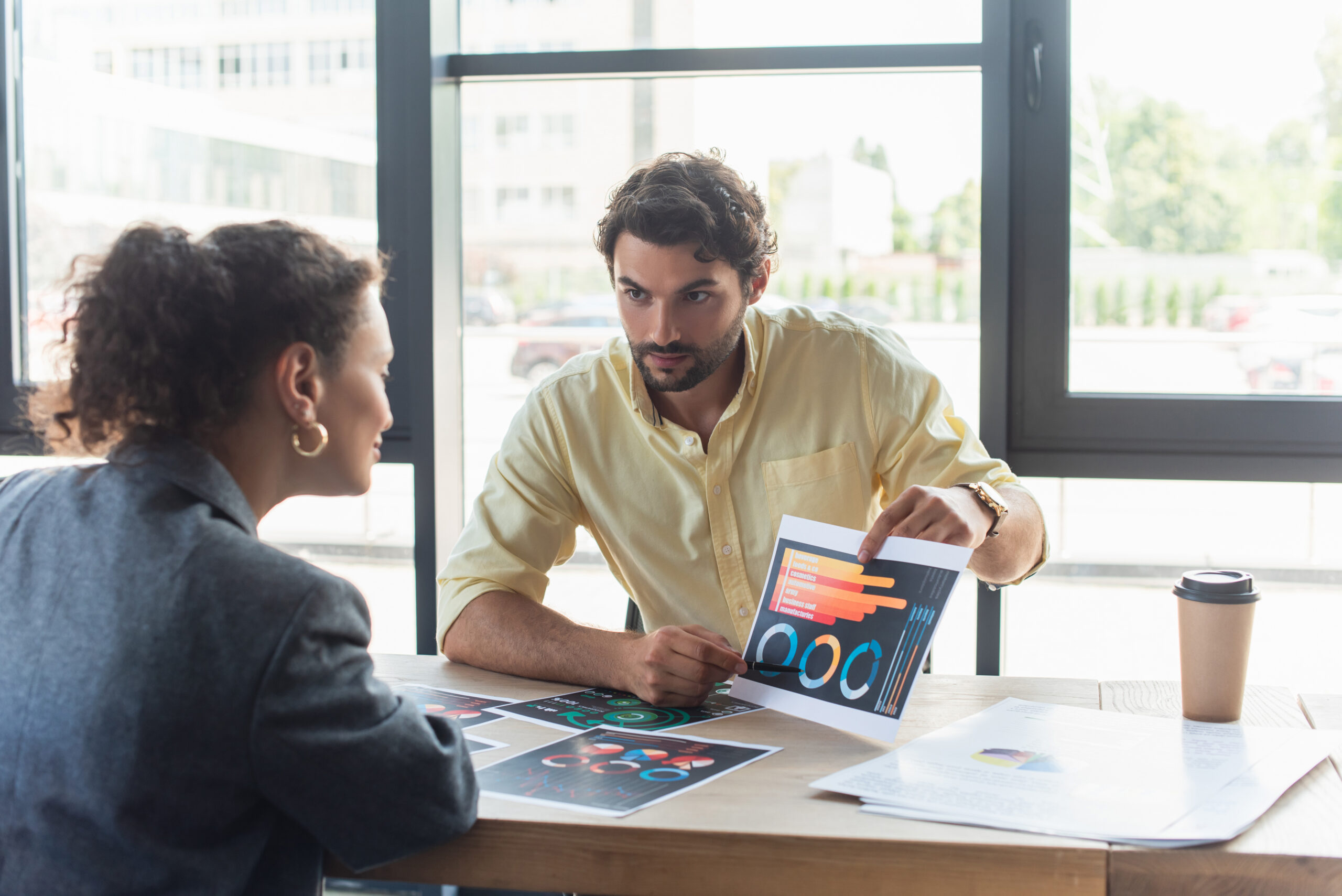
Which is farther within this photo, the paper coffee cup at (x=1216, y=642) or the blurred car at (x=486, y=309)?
the blurred car at (x=486, y=309)

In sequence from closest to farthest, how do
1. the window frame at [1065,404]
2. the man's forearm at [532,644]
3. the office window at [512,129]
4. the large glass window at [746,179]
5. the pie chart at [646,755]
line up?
the pie chart at [646,755] → the man's forearm at [532,644] → the window frame at [1065,404] → the large glass window at [746,179] → the office window at [512,129]

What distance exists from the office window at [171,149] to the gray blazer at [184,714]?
1497 millimetres

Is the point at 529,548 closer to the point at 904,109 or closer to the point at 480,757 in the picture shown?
the point at 480,757

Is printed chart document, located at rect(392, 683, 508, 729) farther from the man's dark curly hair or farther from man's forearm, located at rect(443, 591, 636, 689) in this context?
the man's dark curly hair

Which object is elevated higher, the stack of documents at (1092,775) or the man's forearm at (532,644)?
the man's forearm at (532,644)

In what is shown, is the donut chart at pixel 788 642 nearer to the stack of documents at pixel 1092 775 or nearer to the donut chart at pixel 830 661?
the donut chart at pixel 830 661

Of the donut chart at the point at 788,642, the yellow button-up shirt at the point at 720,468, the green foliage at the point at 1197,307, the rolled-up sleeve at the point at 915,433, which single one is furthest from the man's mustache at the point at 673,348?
the green foliage at the point at 1197,307

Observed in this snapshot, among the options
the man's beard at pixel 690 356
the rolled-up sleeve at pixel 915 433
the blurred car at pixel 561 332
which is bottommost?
the rolled-up sleeve at pixel 915 433

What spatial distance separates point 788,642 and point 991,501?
39 cm

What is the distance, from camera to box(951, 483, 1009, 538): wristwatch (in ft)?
4.87

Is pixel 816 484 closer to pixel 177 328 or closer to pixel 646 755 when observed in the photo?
pixel 646 755

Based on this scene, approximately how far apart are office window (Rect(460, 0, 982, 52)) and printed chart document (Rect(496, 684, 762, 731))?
148cm

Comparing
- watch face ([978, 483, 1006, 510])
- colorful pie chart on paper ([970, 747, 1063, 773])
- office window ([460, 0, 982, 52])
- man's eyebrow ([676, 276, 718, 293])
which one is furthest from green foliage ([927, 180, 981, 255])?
colorful pie chart on paper ([970, 747, 1063, 773])

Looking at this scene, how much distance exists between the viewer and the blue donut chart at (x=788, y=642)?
1290 millimetres
